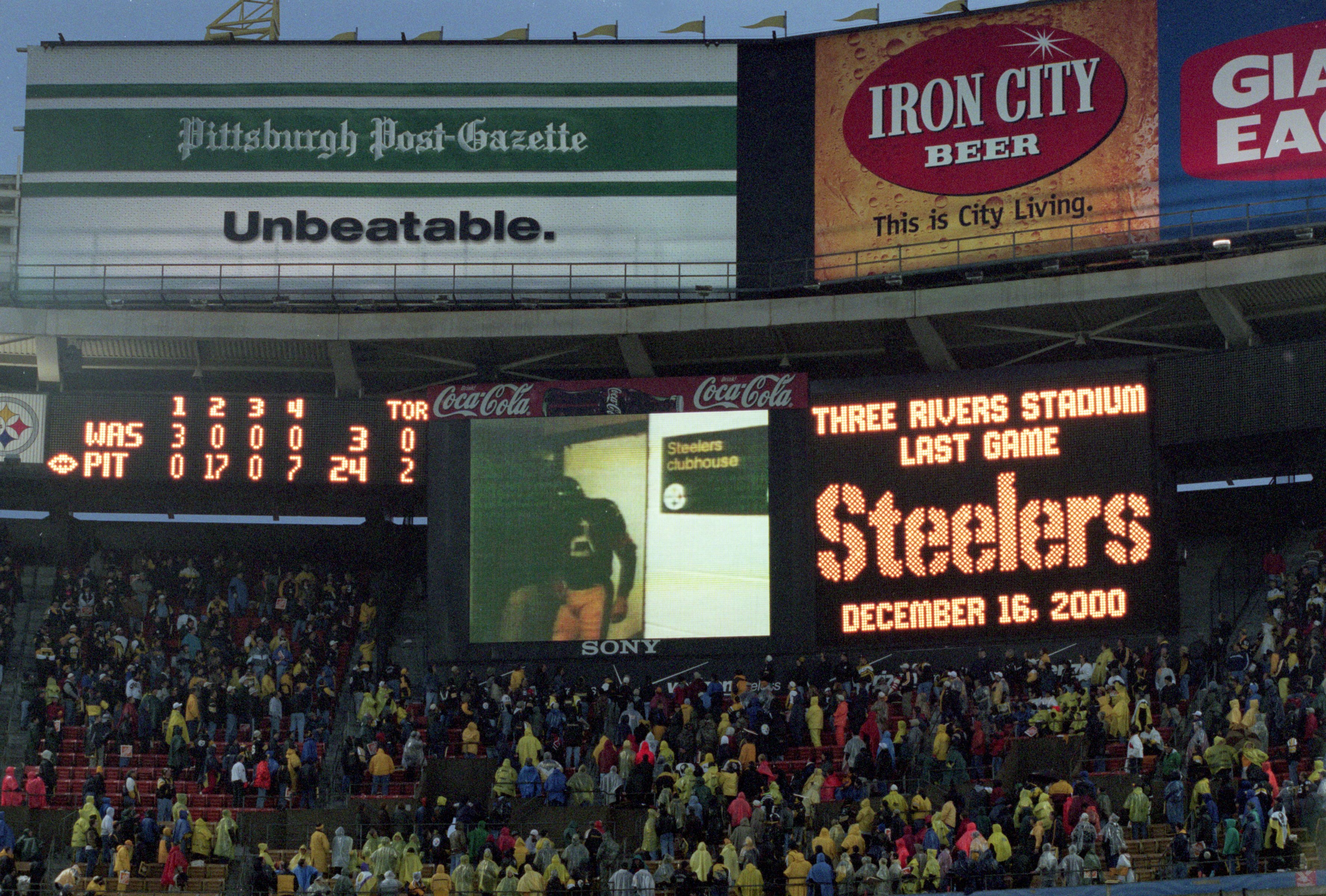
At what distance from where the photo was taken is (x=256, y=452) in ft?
122

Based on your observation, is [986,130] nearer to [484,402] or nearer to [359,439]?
[484,402]

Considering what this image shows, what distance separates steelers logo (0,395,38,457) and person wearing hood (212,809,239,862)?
29.9 feet

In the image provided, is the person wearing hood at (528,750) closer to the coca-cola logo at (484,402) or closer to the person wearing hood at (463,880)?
the person wearing hood at (463,880)

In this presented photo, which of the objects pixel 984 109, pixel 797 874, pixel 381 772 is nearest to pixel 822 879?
pixel 797 874

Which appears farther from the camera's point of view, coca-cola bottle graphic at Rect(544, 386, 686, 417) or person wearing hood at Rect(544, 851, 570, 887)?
coca-cola bottle graphic at Rect(544, 386, 686, 417)

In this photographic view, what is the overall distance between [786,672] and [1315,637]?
8.59 m

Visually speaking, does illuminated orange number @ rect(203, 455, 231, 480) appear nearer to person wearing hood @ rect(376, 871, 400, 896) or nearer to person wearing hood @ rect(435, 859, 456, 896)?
person wearing hood @ rect(376, 871, 400, 896)

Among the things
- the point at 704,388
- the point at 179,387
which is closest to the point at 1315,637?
the point at 704,388

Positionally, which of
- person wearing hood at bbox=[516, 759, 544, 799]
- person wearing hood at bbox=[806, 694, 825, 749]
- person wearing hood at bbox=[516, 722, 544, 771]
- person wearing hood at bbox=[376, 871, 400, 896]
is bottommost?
person wearing hood at bbox=[376, 871, 400, 896]

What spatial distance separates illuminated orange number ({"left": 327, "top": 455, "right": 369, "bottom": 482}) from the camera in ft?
122

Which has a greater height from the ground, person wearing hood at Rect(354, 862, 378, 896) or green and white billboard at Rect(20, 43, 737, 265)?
green and white billboard at Rect(20, 43, 737, 265)

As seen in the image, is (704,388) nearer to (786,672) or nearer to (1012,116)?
(786,672)

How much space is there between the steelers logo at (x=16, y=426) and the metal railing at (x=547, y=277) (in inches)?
124

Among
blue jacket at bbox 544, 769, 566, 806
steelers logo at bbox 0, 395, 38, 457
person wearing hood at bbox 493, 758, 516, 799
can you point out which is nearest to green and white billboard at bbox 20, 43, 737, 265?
steelers logo at bbox 0, 395, 38, 457
